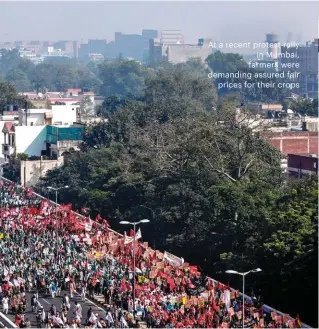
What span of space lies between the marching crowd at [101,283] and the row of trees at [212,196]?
161cm

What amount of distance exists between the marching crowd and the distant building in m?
12.1

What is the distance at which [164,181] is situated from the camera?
47.6 m

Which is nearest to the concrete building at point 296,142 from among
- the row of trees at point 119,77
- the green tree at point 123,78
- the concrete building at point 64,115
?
the concrete building at point 64,115

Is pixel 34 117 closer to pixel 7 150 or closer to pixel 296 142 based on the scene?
pixel 7 150

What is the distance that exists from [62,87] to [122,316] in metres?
136

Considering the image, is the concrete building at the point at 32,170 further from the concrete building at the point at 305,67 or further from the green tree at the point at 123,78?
the green tree at the point at 123,78

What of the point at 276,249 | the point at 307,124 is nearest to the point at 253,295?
the point at 276,249

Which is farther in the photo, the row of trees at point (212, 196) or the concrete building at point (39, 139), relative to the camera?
the concrete building at point (39, 139)

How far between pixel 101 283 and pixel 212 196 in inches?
309

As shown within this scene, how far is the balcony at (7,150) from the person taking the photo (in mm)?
72488

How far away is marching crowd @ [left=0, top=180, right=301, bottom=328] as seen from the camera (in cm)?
3069

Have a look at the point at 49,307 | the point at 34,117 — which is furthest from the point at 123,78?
the point at 49,307

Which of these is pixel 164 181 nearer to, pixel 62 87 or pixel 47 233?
pixel 47 233

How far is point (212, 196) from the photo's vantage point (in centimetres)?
4191
